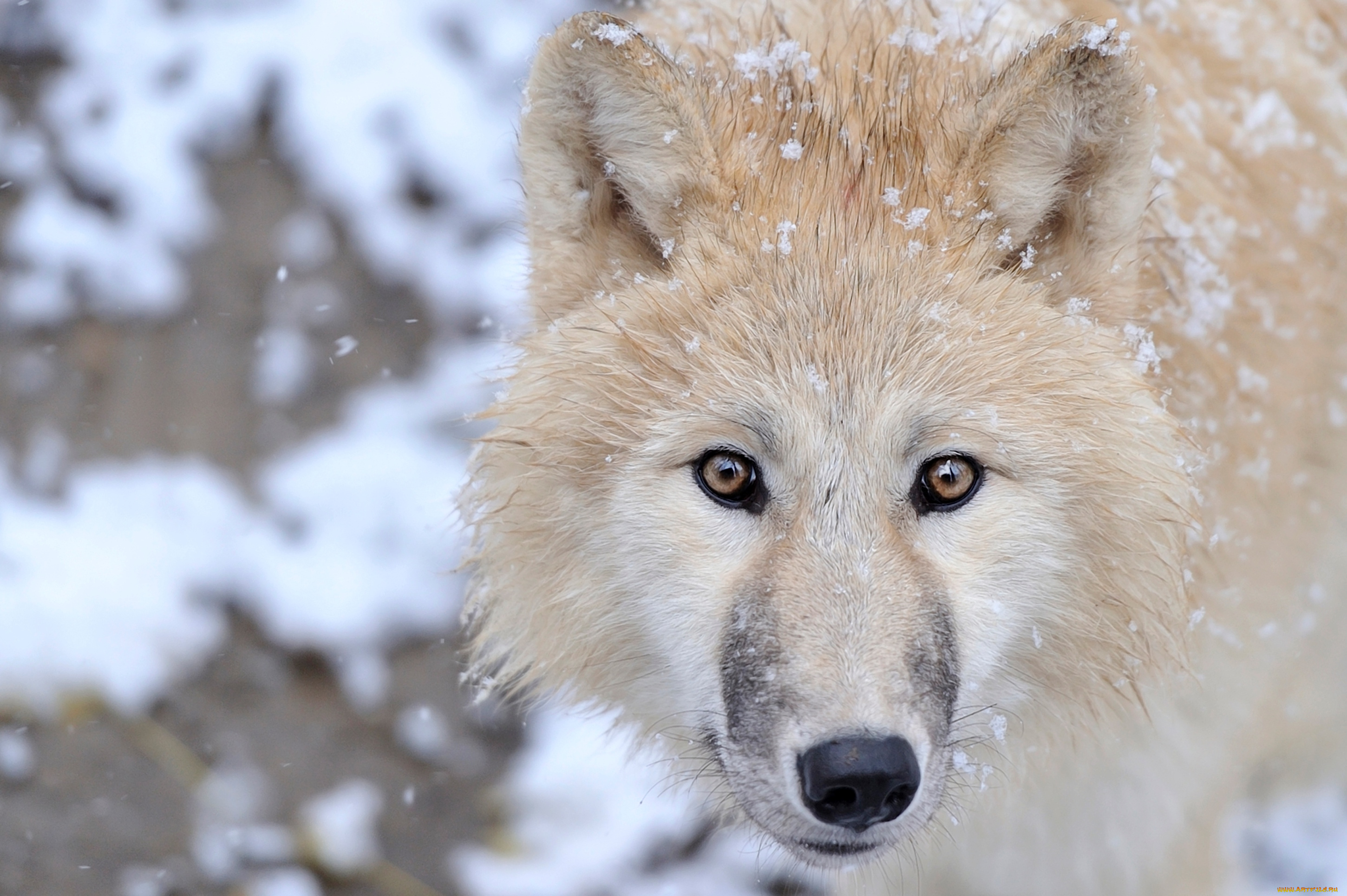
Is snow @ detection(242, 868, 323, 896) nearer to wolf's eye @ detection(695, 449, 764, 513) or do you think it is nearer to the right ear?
the right ear

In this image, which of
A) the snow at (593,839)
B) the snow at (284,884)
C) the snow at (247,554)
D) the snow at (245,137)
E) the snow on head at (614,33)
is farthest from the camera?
the snow at (245,137)

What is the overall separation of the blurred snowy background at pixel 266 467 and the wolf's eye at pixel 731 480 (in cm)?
167

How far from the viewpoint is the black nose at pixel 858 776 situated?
196 cm

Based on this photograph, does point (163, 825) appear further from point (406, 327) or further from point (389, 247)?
point (389, 247)

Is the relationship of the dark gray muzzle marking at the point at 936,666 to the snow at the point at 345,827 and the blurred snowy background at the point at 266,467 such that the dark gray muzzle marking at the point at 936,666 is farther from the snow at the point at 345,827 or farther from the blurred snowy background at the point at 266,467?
the snow at the point at 345,827

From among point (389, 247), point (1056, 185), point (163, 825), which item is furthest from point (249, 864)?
point (1056, 185)

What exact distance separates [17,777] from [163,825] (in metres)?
0.52

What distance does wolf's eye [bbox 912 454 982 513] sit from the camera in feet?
7.33

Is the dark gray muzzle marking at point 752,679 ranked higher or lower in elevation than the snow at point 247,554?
higher

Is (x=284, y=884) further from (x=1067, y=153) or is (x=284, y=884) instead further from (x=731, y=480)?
(x=1067, y=153)

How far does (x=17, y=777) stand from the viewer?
4027mm

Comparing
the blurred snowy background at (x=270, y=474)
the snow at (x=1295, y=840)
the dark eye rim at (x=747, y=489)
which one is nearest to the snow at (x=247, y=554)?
the blurred snowy background at (x=270, y=474)

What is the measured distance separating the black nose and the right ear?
104 cm

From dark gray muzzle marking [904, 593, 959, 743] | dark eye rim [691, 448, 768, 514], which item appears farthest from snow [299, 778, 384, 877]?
dark gray muzzle marking [904, 593, 959, 743]
